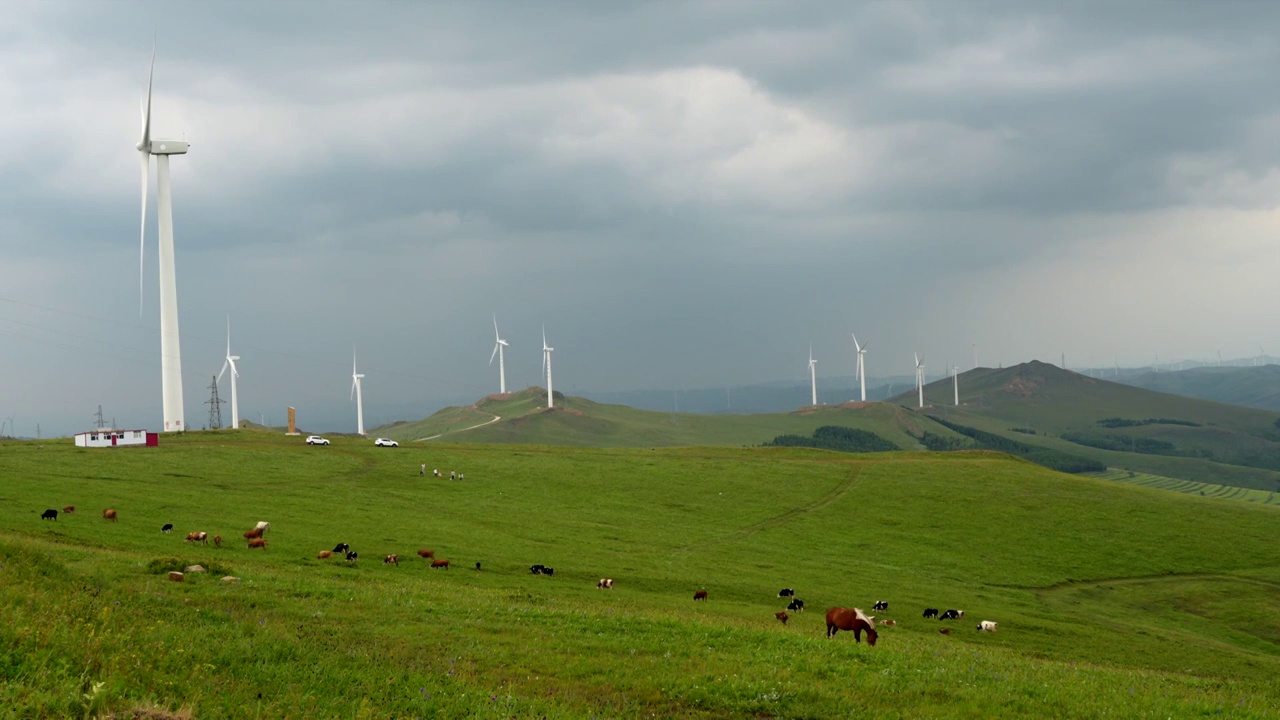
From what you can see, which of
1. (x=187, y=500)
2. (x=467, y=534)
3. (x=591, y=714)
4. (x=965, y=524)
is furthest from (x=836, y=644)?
(x=965, y=524)

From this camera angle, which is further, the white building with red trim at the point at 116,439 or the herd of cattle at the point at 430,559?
the white building with red trim at the point at 116,439

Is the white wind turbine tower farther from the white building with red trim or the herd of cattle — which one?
the herd of cattle

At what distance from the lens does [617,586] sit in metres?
43.4

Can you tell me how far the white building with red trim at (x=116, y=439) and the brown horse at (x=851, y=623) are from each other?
259 feet

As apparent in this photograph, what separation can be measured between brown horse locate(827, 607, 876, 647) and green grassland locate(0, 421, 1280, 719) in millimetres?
1079

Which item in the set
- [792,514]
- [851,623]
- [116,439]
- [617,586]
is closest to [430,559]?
[617,586]

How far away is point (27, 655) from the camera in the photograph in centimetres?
1268

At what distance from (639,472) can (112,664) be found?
246 feet

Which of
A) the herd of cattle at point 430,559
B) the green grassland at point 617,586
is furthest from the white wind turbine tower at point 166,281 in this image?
the herd of cattle at point 430,559

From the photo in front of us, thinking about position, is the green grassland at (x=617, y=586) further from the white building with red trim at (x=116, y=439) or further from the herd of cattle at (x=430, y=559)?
the white building with red trim at (x=116, y=439)

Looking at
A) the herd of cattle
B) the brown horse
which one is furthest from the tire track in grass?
the brown horse

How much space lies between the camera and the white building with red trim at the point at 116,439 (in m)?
87.2

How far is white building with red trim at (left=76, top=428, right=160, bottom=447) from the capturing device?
286ft

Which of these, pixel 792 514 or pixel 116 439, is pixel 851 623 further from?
pixel 116 439
